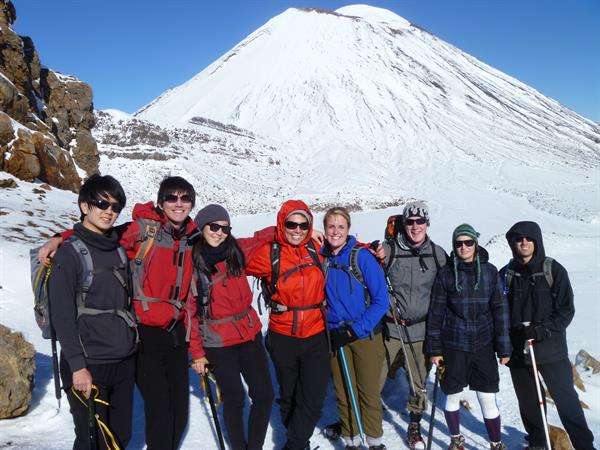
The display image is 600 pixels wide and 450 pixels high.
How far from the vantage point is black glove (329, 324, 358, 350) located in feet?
12.3

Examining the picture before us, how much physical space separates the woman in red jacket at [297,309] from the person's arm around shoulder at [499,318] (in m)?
1.48

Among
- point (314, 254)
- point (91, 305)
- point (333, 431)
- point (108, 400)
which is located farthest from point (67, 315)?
point (333, 431)

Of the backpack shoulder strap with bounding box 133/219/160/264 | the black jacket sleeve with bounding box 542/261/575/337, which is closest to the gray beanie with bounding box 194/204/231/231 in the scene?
the backpack shoulder strap with bounding box 133/219/160/264

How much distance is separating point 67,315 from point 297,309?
1.71 metres

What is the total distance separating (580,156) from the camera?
47.1 metres

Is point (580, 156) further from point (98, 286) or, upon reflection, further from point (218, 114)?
point (98, 286)

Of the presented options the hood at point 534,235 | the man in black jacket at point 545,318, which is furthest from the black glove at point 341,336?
the hood at point 534,235

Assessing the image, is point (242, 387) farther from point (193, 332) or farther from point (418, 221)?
point (418, 221)

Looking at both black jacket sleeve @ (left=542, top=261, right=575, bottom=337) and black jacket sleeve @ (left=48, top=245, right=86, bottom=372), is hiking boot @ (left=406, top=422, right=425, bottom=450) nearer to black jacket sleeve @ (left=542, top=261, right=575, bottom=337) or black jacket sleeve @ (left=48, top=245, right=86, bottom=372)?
black jacket sleeve @ (left=542, top=261, right=575, bottom=337)

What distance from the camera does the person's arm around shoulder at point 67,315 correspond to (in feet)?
8.98

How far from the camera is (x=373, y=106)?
57.2 metres

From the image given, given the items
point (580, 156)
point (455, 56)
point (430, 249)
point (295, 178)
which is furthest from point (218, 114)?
point (430, 249)

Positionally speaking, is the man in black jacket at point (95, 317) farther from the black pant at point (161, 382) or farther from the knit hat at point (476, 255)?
the knit hat at point (476, 255)

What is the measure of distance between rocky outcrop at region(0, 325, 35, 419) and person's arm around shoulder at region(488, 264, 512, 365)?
162 inches
